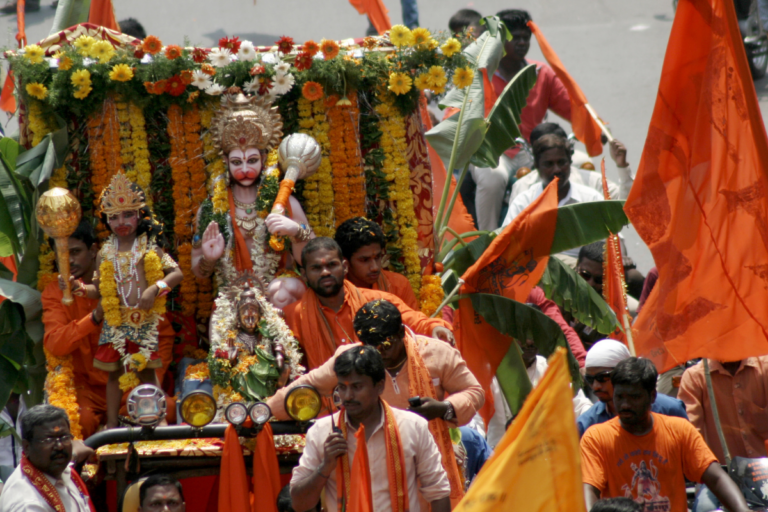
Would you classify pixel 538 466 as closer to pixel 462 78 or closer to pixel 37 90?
pixel 462 78

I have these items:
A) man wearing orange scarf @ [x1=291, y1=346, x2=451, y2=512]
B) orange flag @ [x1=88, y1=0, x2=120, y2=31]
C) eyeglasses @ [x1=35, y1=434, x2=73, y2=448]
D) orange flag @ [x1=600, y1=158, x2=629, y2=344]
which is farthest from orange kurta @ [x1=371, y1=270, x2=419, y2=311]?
orange flag @ [x1=88, y1=0, x2=120, y2=31]

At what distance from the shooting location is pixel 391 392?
569 centimetres

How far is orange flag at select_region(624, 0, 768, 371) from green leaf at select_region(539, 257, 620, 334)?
1459 millimetres

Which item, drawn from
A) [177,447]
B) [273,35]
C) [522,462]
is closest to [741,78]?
[522,462]

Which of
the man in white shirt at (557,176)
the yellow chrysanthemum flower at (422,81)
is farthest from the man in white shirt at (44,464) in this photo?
the man in white shirt at (557,176)

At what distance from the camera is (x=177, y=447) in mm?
6359

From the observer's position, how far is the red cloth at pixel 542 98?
34.8 ft

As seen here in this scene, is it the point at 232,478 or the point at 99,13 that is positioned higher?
the point at 99,13

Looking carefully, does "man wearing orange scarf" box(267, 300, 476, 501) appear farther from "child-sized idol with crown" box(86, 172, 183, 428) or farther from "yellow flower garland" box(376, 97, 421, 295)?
"yellow flower garland" box(376, 97, 421, 295)

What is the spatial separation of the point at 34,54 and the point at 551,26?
10266 millimetres

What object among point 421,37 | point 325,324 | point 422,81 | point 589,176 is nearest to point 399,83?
point 422,81

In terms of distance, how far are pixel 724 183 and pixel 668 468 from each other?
178cm

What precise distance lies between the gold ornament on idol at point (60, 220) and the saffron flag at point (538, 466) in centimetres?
449

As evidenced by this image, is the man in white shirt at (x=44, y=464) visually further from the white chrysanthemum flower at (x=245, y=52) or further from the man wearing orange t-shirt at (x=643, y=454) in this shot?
the white chrysanthemum flower at (x=245, y=52)
